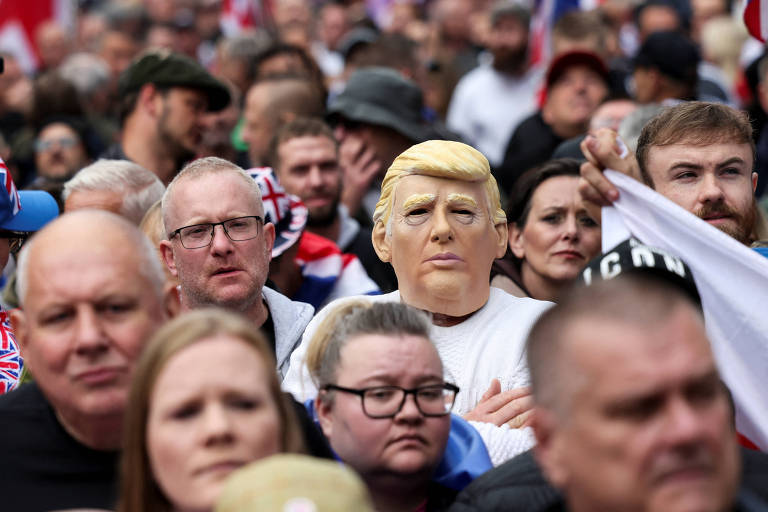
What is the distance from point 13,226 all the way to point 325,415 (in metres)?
1.66

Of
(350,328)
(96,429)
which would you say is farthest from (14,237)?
(350,328)

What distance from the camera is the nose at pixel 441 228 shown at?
14.6 feet

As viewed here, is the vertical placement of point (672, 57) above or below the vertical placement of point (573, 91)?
above

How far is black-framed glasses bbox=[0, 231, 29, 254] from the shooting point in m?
4.70

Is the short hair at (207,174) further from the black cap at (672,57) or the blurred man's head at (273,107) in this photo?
the black cap at (672,57)

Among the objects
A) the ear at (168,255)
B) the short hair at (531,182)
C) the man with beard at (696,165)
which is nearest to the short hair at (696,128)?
the man with beard at (696,165)

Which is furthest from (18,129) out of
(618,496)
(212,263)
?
(618,496)

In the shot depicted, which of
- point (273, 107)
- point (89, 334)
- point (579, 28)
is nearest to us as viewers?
point (89, 334)

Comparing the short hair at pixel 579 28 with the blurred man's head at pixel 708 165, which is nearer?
the blurred man's head at pixel 708 165

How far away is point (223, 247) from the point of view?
190 inches

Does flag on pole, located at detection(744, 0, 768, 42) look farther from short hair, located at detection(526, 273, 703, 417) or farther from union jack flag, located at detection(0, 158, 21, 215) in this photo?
union jack flag, located at detection(0, 158, 21, 215)

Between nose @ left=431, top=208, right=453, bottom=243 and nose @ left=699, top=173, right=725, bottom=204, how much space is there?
0.99 m

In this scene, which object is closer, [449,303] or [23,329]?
[23,329]

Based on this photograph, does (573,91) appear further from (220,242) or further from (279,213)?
(220,242)
